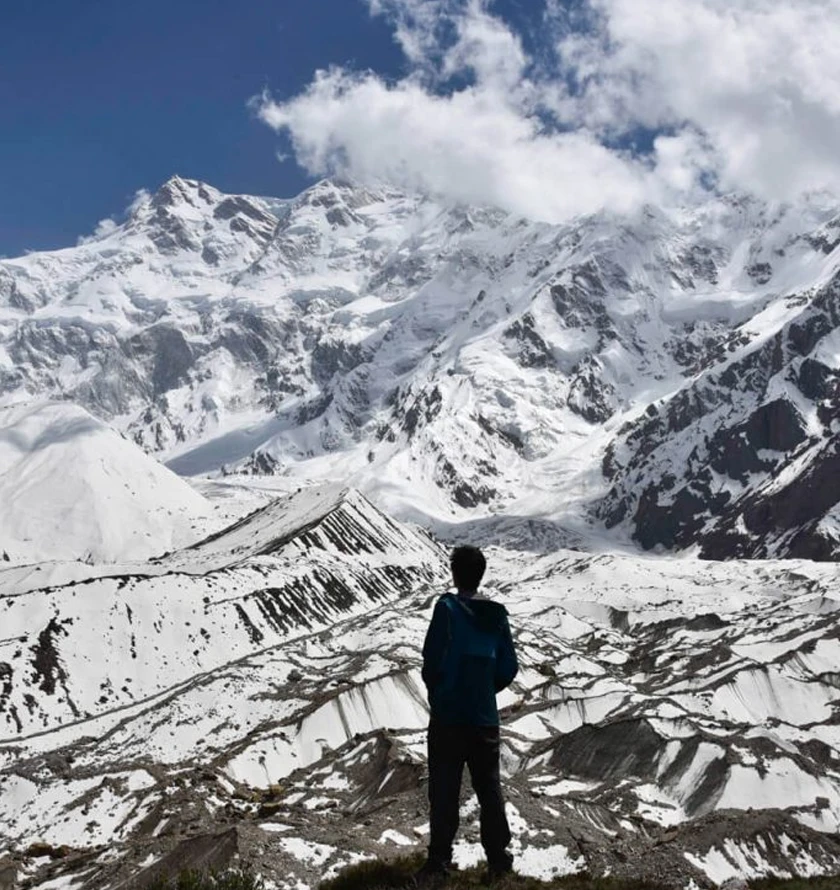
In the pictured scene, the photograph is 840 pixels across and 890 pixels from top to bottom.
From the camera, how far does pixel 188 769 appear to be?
85.3 m

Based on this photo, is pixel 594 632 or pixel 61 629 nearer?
pixel 61 629

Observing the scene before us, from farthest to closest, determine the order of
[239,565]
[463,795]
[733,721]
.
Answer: [239,565], [733,721], [463,795]

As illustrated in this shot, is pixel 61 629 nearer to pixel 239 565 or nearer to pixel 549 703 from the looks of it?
pixel 239 565

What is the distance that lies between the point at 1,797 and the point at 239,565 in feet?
289

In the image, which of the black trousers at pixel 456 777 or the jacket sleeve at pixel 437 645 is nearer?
the jacket sleeve at pixel 437 645

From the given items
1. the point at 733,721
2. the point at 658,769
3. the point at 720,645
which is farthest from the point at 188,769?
the point at 720,645

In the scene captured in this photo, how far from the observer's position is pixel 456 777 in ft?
58.4

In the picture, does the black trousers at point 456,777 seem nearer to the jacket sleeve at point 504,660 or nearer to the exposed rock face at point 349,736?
the jacket sleeve at point 504,660

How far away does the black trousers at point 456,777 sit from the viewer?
58.1 feet

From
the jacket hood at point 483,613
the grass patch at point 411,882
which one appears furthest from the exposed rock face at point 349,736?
the jacket hood at point 483,613

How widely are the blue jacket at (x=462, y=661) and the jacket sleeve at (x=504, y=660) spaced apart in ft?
0.55

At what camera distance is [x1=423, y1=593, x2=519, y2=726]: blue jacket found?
17.6 metres

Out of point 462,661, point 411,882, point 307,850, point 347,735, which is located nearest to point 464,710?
point 462,661

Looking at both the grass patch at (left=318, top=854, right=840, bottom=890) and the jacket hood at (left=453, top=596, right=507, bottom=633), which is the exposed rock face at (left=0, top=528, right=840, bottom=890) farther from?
the jacket hood at (left=453, top=596, right=507, bottom=633)
